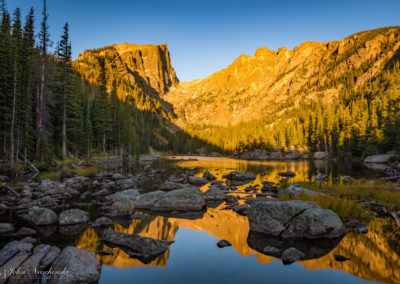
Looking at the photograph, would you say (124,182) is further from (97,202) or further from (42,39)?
(42,39)

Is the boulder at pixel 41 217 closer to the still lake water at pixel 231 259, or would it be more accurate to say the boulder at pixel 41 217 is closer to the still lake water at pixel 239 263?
the still lake water at pixel 231 259

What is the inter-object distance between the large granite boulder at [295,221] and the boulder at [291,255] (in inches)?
65.3

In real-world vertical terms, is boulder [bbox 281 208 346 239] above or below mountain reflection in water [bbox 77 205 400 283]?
above

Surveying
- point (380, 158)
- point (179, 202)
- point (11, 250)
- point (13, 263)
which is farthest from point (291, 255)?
point (380, 158)

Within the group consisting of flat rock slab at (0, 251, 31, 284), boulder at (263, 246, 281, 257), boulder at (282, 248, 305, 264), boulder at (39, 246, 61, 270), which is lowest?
boulder at (263, 246, 281, 257)

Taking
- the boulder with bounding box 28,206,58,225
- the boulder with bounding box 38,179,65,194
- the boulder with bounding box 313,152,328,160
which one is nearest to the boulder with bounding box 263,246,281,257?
the boulder with bounding box 28,206,58,225

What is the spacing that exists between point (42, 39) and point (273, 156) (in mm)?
89650

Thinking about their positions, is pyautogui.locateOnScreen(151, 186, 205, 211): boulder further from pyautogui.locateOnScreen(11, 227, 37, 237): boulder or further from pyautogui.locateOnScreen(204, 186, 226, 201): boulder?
pyautogui.locateOnScreen(11, 227, 37, 237): boulder

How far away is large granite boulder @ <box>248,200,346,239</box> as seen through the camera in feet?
33.2

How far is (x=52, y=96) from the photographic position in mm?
41281

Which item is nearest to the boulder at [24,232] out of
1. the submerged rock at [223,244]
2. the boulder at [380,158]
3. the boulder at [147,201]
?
the boulder at [147,201]

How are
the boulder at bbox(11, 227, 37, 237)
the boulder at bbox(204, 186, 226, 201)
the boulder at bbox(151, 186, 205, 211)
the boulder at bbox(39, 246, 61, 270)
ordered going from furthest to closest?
the boulder at bbox(204, 186, 226, 201)
the boulder at bbox(151, 186, 205, 211)
the boulder at bbox(11, 227, 37, 237)
the boulder at bbox(39, 246, 61, 270)

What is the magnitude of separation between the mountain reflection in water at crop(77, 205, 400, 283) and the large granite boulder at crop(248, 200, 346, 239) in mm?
611

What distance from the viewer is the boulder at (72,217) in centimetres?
1175
